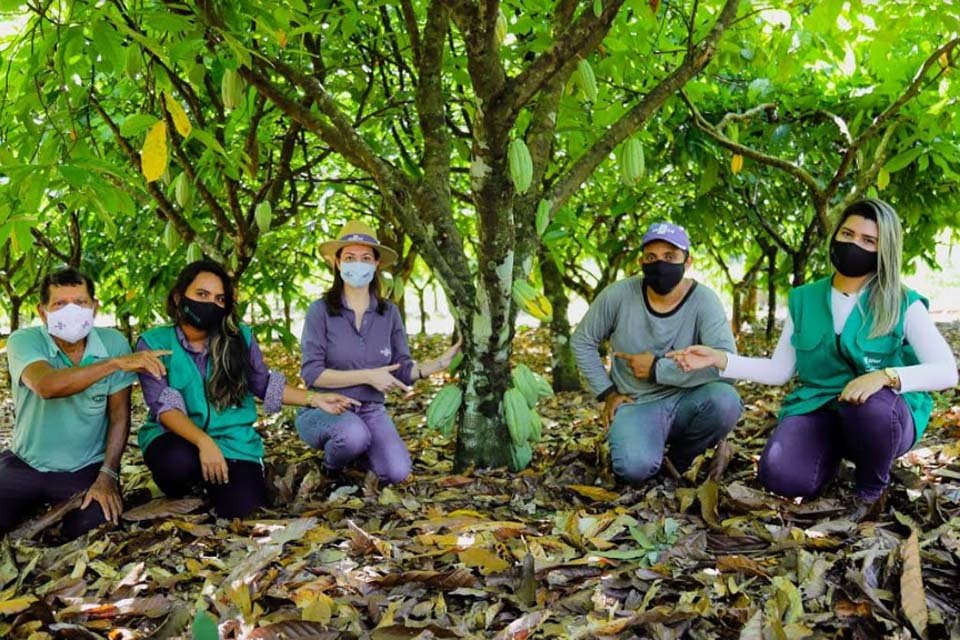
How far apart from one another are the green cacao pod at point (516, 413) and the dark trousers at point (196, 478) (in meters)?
0.85

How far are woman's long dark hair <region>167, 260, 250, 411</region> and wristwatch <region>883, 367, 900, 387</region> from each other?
1953mm

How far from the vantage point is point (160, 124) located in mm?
1813

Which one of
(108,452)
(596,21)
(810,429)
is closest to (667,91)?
(596,21)

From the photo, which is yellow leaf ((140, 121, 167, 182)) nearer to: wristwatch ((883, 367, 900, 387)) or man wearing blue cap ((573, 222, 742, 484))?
man wearing blue cap ((573, 222, 742, 484))

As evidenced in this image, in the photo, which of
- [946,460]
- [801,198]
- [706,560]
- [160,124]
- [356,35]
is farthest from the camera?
[801,198]

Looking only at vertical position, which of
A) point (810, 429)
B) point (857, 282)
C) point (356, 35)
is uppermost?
point (356, 35)

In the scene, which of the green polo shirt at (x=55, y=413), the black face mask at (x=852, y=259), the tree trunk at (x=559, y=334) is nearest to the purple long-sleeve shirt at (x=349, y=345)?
the green polo shirt at (x=55, y=413)

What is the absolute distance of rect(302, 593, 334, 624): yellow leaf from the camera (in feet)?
5.64

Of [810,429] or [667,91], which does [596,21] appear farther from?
[810,429]

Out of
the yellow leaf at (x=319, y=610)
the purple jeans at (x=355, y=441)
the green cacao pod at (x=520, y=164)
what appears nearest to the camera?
the yellow leaf at (x=319, y=610)

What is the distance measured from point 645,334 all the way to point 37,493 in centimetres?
197

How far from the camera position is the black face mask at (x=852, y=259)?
2355 mm

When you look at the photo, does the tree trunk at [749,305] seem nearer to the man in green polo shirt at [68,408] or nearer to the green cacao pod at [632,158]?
the green cacao pod at [632,158]

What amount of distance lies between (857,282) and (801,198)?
3244 mm
